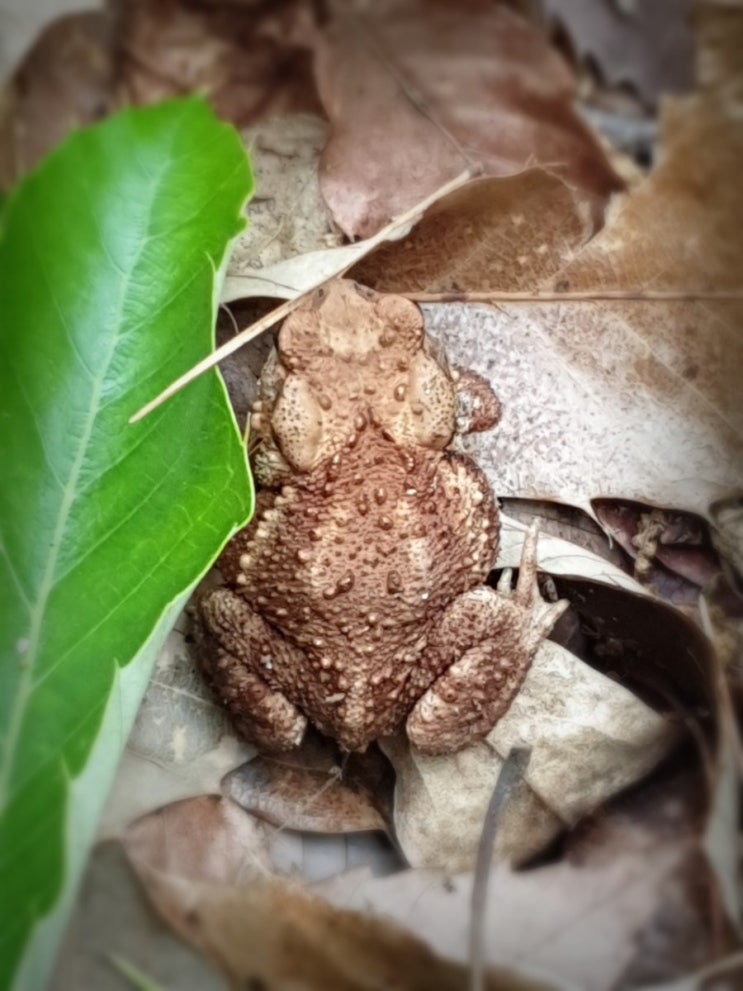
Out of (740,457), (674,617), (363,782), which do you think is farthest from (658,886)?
(740,457)

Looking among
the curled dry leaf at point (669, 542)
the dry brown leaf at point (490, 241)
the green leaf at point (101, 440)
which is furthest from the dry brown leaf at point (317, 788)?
the dry brown leaf at point (490, 241)

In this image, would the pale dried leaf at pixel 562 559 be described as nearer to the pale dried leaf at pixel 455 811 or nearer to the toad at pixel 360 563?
the toad at pixel 360 563

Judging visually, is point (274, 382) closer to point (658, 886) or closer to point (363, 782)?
point (363, 782)

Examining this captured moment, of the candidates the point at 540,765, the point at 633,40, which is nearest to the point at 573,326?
the point at 633,40

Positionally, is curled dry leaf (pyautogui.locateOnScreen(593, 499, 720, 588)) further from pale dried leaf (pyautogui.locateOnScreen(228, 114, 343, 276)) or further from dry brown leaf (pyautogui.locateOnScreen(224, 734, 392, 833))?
pale dried leaf (pyautogui.locateOnScreen(228, 114, 343, 276))

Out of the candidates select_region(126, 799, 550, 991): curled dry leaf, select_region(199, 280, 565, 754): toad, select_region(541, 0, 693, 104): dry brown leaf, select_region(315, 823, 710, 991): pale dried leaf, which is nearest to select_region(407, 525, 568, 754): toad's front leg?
select_region(199, 280, 565, 754): toad
